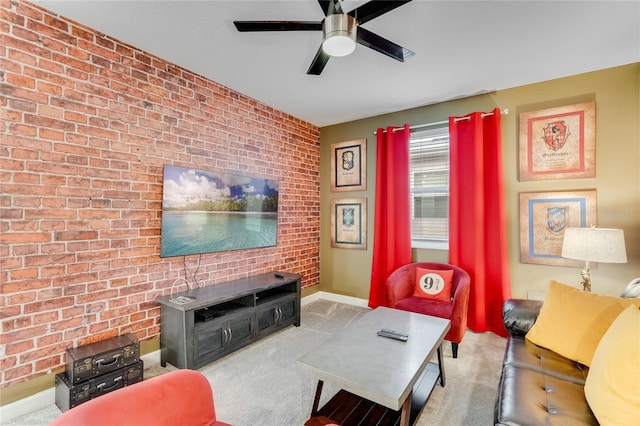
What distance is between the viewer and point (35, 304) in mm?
1915

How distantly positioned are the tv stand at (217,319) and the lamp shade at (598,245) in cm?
260

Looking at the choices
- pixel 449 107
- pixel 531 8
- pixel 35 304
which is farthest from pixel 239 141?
pixel 531 8

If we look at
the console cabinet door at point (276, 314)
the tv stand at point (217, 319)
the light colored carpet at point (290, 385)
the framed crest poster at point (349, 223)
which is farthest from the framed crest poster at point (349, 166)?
the light colored carpet at point (290, 385)

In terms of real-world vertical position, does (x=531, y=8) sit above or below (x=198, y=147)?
above

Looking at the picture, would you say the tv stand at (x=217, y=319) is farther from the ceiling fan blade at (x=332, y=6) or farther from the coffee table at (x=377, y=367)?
the ceiling fan blade at (x=332, y=6)

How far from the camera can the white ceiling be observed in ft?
6.36

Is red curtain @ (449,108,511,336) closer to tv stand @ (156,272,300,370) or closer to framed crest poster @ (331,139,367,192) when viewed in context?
framed crest poster @ (331,139,367,192)

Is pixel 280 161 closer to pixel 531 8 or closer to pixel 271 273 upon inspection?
pixel 271 273

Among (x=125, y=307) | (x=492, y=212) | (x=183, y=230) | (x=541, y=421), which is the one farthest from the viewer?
(x=492, y=212)

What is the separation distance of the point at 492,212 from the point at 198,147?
3.18 meters

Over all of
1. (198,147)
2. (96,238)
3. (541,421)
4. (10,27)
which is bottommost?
(541,421)

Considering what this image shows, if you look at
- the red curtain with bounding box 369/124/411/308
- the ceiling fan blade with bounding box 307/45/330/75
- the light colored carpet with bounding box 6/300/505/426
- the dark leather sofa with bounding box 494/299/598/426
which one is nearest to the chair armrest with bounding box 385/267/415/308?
the red curtain with bounding box 369/124/411/308

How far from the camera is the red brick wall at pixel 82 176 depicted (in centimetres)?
185

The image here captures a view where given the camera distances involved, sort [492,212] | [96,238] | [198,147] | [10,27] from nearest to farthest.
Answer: [10,27] < [96,238] < [198,147] < [492,212]
